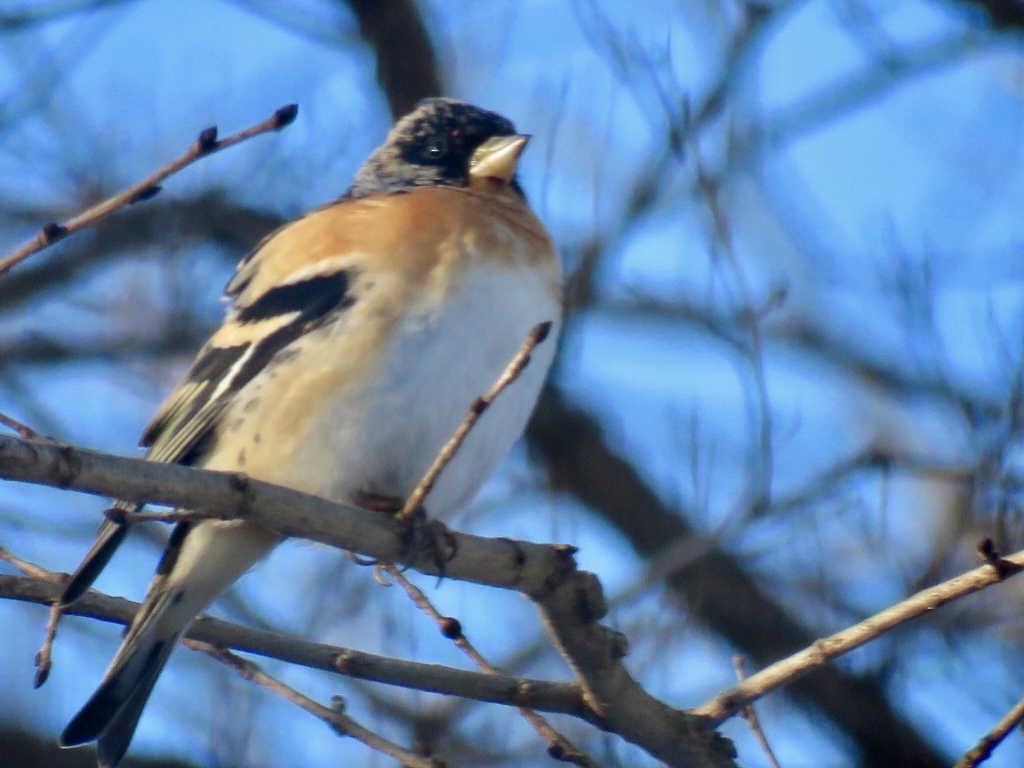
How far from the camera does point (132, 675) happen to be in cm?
353

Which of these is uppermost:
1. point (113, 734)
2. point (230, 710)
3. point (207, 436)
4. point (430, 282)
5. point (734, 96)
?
point (734, 96)

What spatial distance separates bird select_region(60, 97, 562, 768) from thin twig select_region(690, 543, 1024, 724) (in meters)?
1.11

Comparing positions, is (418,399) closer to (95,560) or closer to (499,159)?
(95,560)

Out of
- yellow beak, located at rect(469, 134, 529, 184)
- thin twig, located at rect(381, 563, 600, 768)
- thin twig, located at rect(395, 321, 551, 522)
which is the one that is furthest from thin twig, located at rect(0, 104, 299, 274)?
yellow beak, located at rect(469, 134, 529, 184)

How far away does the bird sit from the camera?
3463mm

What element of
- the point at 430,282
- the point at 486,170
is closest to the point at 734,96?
the point at 486,170

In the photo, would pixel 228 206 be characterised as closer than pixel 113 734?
No

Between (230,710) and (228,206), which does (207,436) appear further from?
(228,206)

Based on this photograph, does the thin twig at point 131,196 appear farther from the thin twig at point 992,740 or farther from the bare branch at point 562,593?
the thin twig at point 992,740

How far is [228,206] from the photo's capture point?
6.38m

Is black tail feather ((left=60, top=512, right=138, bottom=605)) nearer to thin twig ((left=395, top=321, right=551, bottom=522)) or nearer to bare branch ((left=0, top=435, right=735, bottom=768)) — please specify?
bare branch ((left=0, top=435, right=735, bottom=768))

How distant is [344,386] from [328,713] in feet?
2.94

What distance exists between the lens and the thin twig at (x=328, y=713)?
2.80m

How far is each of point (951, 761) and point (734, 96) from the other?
276cm
